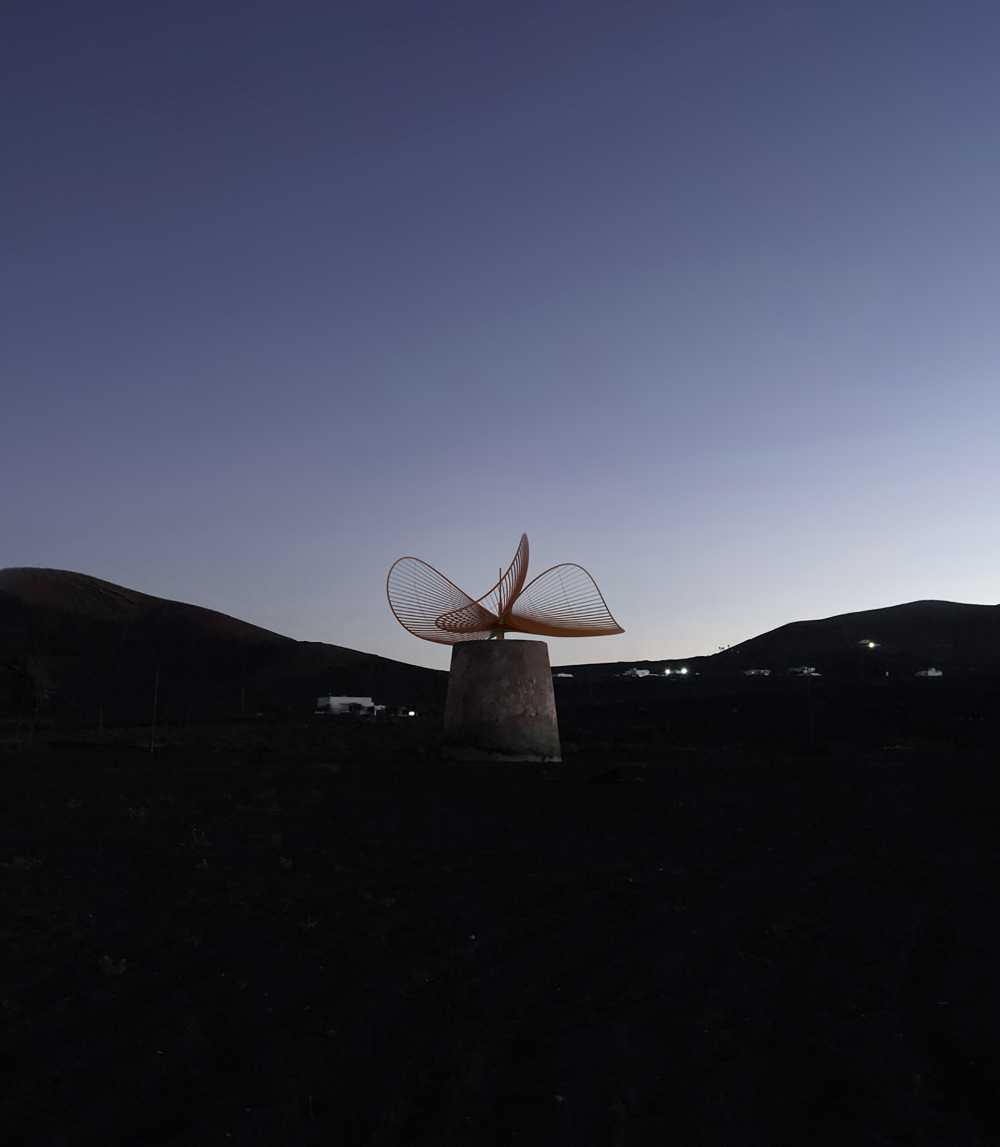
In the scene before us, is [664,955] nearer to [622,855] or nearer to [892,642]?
[622,855]

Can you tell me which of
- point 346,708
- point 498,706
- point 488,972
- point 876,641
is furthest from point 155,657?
point 488,972

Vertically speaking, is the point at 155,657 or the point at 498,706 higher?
the point at 155,657

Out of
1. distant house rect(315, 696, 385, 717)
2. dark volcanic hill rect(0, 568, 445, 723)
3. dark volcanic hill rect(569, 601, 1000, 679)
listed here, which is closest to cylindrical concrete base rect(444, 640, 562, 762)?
distant house rect(315, 696, 385, 717)

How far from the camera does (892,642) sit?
87.4 metres

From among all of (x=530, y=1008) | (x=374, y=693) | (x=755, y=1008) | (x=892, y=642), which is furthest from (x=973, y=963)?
(x=892, y=642)

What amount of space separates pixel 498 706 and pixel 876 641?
81.2 meters

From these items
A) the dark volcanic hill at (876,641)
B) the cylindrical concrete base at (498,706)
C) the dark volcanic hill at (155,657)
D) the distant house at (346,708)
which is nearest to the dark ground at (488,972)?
the cylindrical concrete base at (498,706)

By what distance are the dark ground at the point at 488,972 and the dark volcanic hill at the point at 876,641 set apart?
197ft

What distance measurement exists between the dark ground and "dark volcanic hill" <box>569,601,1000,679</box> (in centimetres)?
6004

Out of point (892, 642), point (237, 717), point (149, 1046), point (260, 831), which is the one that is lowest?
point (149, 1046)

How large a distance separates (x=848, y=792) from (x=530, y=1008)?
10321 mm

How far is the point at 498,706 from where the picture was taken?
1625 cm

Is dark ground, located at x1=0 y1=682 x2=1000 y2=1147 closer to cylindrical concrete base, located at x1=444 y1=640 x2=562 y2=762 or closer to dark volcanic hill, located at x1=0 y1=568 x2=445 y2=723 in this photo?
cylindrical concrete base, located at x1=444 y1=640 x2=562 y2=762

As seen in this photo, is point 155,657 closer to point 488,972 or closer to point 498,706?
point 498,706
